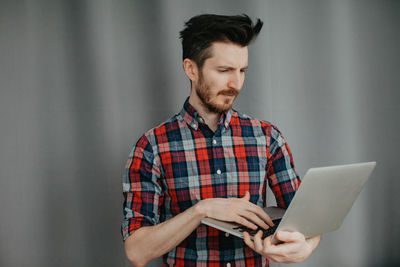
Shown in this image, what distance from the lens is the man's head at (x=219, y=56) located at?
1141 mm

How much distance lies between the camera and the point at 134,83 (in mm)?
1639

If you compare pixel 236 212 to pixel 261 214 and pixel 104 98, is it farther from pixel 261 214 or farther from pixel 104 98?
pixel 104 98

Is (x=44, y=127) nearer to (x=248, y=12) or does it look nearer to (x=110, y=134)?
(x=110, y=134)

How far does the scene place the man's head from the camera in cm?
114

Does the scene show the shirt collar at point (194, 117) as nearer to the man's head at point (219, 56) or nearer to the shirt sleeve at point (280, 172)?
the man's head at point (219, 56)

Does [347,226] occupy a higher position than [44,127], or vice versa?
[44,127]

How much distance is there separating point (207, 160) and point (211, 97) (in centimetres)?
21

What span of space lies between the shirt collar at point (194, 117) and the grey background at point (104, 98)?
1.49ft

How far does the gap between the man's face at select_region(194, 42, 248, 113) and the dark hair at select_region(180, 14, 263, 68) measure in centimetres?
2

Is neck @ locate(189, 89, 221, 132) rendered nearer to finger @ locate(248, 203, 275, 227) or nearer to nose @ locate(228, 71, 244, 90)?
nose @ locate(228, 71, 244, 90)

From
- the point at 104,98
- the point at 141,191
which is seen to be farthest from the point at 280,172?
the point at 104,98

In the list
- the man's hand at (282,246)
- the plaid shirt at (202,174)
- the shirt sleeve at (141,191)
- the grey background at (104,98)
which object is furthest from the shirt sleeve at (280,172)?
the grey background at (104,98)

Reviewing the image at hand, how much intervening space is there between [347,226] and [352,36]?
100 centimetres

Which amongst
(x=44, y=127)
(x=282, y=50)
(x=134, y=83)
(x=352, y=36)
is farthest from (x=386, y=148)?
(x=44, y=127)
